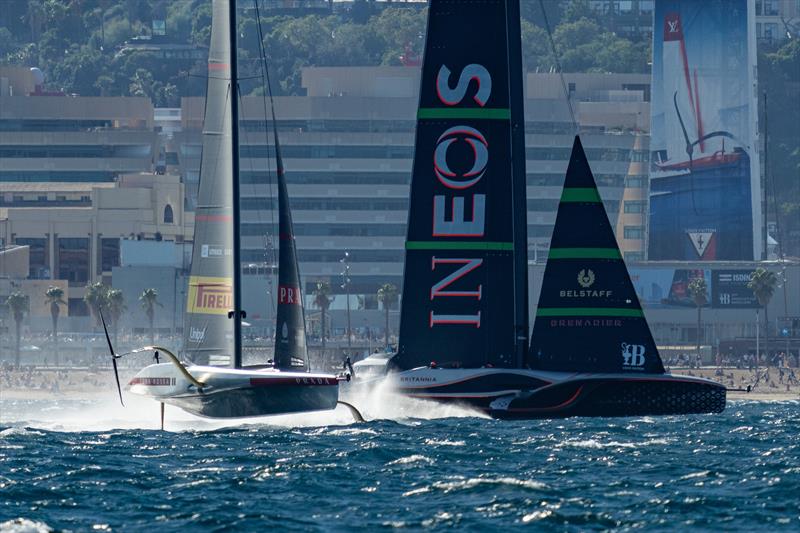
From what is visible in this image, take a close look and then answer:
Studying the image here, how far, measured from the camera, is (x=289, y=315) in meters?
52.7

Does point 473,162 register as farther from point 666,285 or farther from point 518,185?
point 666,285

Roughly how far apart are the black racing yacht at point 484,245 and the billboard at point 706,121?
105577mm

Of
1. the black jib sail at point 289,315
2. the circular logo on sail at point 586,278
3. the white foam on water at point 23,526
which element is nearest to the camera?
the white foam on water at point 23,526

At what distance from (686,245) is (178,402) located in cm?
11888

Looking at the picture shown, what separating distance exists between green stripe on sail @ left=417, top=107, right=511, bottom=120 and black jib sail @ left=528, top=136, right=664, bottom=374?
2.67 m

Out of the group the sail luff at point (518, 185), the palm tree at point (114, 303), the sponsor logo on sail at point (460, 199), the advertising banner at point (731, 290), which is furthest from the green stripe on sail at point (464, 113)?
the advertising banner at point (731, 290)

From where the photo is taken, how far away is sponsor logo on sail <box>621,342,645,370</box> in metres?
52.9

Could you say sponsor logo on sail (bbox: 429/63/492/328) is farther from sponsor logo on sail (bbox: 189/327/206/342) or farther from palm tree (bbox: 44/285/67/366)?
palm tree (bbox: 44/285/67/366)

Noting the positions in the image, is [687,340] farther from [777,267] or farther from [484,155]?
[484,155]

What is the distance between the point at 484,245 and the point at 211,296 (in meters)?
7.74

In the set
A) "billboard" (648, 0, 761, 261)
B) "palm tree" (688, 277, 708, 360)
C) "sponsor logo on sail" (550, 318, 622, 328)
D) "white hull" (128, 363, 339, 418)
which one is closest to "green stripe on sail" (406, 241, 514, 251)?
"sponsor logo on sail" (550, 318, 622, 328)

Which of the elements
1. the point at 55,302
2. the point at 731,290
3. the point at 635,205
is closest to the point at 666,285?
the point at 731,290

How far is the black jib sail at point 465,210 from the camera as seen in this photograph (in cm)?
A: 5394

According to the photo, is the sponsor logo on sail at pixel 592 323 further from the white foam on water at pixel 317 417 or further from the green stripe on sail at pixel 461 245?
the white foam on water at pixel 317 417
